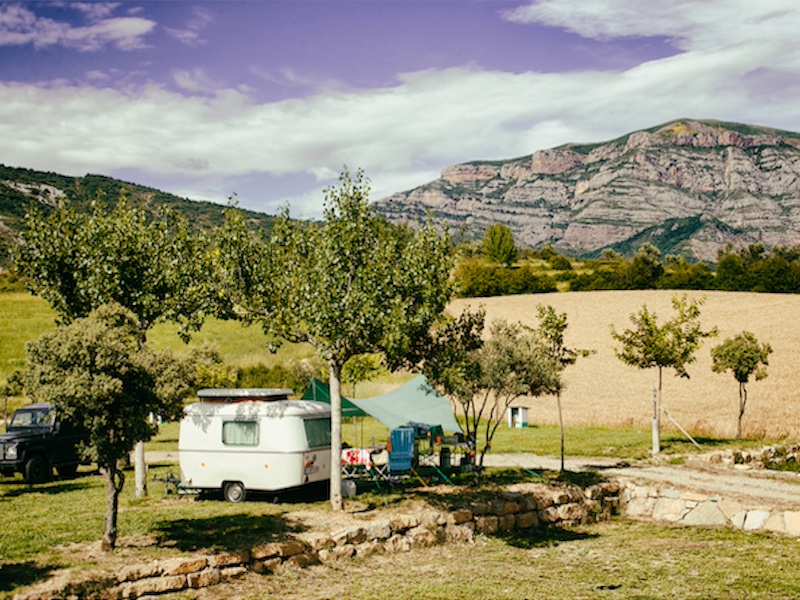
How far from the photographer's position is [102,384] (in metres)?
10.6

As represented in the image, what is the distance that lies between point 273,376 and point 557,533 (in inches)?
1187

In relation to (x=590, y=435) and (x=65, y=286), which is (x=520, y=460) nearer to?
(x=590, y=435)

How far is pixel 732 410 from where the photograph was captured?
118ft

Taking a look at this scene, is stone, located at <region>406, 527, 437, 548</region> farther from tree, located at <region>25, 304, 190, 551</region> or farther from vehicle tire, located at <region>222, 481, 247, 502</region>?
tree, located at <region>25, 304, 190, 551</region>

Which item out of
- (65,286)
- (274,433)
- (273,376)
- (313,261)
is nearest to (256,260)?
(313,261)

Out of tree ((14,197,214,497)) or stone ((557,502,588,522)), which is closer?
tree ((14,197,214,497))

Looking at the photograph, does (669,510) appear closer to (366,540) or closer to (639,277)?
(366,540)

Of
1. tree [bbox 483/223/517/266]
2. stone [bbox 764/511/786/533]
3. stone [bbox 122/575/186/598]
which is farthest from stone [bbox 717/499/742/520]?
tree [bbox 483/223/517/266]

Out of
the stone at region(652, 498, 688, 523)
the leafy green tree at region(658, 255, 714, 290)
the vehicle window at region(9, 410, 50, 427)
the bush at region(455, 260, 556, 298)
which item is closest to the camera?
the stone at region(652, 498, 688, 523)

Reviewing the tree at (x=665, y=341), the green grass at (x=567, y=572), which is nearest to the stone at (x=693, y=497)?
the green grass at (x=567, y=572)

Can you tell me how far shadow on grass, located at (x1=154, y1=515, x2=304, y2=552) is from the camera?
12227 mm

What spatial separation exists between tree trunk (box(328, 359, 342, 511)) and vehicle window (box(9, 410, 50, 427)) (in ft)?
38.7

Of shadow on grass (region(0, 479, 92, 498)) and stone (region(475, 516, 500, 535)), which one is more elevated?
shadow on grass (region(0, 479, 92, 498))

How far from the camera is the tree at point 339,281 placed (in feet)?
48.0
